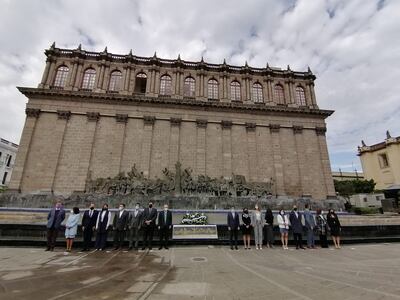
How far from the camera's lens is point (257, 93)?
99.3ft

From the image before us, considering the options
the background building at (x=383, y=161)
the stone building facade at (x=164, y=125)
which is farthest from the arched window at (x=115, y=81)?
the background building at (x=383, y=161)

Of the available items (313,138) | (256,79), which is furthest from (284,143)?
(256,79)

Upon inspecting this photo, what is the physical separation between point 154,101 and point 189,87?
5.30 meters

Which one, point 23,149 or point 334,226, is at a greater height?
point 23,149

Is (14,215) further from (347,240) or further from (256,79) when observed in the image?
(256,79)

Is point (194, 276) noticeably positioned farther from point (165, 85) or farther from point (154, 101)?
point (165, 85)

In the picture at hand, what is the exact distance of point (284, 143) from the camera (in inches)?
1098

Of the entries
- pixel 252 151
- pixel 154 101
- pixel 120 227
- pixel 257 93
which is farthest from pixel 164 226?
pixel 257 93

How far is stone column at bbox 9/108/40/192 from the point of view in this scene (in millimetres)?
22375

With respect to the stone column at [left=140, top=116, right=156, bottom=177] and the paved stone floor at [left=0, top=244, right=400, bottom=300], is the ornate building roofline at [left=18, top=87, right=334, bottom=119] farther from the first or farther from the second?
the paved stone floor at [left=0, top=244, right=400, bottom=300]

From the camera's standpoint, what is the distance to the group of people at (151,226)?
8.98m

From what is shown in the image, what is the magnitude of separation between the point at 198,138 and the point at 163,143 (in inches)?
163

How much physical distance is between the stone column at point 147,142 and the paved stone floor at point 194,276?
1660 centimetres

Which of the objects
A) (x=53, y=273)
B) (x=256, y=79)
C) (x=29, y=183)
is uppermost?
(x=256, y=79)
